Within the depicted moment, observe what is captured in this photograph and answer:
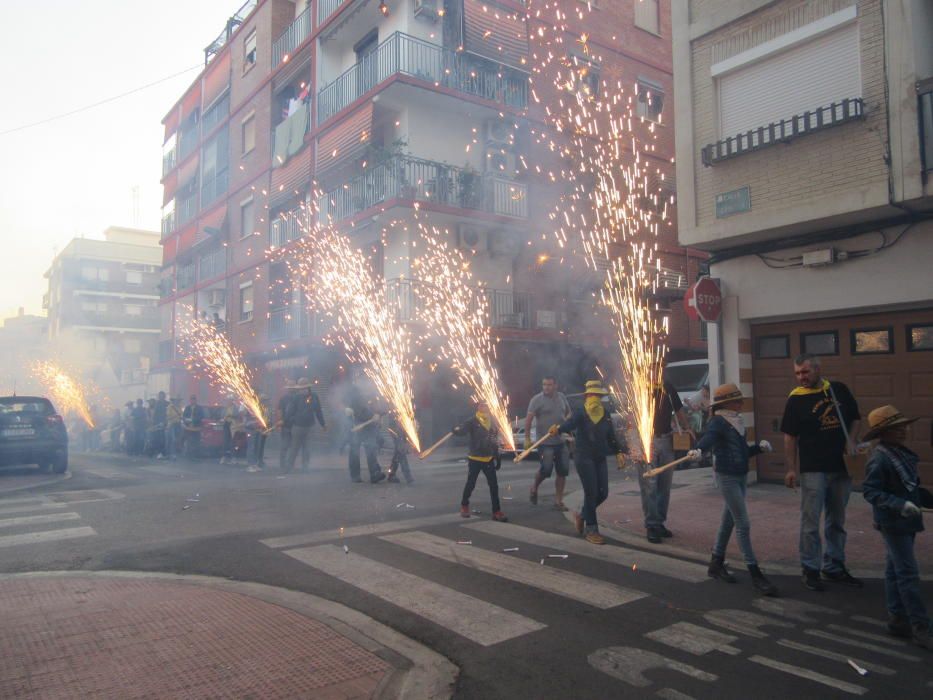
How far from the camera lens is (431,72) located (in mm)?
18719

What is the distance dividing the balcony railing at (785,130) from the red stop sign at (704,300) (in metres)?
1.93

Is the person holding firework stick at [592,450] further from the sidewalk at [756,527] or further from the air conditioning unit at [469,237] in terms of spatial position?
the air conditioning unit at [469,237]

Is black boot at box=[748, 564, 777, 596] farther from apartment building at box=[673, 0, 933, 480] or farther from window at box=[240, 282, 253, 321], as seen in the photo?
window at box=[240, 282, 253, 321]

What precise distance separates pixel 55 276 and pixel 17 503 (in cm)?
6161

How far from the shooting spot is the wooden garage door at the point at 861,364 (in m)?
8.66

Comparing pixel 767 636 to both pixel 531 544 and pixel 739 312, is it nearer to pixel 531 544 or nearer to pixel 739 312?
pixel 531 544

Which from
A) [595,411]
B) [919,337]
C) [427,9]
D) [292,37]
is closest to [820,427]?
[595,411]

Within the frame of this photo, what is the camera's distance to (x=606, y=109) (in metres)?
22.1

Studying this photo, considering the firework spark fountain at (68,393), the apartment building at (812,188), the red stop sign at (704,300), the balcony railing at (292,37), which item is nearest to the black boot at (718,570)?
the apartment building at (812,188)

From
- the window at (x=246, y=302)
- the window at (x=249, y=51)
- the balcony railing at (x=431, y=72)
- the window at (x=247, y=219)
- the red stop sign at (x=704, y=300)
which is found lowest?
the red stop sign at (x=704, y=300)

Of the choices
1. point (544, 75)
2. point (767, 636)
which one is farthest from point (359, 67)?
point (767, 636)

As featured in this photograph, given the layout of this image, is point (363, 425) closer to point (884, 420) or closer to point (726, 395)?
point (726, 395)

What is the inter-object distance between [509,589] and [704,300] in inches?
254

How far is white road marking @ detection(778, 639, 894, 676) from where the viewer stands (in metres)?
3.80
